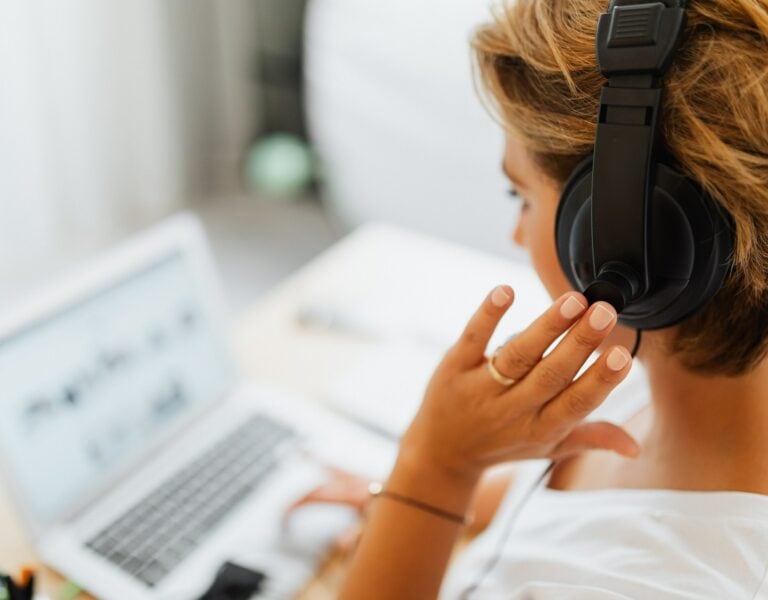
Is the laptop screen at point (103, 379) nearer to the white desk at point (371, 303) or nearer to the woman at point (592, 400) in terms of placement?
the white desk at point (371, 303)

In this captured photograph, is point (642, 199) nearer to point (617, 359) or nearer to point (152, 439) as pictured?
point (617, 359)

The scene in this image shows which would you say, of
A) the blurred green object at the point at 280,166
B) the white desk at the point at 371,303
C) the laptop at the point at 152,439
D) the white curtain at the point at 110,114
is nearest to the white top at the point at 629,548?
the laptop at the point at 152,439

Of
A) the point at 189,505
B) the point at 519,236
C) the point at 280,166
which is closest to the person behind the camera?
the point at 519,236

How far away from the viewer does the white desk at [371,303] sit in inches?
45.5

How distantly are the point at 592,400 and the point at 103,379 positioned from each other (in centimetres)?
58

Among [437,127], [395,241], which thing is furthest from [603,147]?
[437,127]

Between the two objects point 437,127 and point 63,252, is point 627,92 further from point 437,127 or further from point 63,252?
point 63,252

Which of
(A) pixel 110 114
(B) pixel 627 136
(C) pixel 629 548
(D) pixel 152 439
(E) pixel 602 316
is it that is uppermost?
(B) pixel 627 136

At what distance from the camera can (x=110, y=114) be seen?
254 centimetres

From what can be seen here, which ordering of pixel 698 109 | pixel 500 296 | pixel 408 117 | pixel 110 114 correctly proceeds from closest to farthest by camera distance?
pixel 698 109 < pixel 500 296 < pixel 408 117 < pixel 110 114

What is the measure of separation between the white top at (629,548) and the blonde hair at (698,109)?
0.12m

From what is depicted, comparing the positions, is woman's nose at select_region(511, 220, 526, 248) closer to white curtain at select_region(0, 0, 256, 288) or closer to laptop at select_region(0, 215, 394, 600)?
laptop at select_region(0, 215, 394, 600)

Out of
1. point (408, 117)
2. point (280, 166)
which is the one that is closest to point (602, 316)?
point (408, 117)

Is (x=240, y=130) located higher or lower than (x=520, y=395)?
lower
